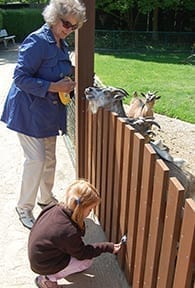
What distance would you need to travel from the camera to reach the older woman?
3171 millimetres

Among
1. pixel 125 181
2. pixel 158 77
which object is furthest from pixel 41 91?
pixel 158 77

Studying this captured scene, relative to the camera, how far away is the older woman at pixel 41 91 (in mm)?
3171

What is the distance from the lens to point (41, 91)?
3.22 m

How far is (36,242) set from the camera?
9.03ft

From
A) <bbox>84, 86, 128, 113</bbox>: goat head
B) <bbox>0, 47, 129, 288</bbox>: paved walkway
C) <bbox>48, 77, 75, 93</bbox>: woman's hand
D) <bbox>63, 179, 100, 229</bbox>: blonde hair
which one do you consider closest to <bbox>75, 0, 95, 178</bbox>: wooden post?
<bbox>84, 86, 128, 113</bbox>: goat head

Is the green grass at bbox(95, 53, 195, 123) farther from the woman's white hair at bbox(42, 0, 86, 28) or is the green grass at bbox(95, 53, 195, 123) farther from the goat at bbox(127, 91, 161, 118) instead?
the woman's white hair at bbox(42, 0, 86, 28)

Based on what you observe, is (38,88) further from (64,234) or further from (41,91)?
(64,234)

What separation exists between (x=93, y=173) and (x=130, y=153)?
1.13m

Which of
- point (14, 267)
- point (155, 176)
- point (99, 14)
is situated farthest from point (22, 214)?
point (99, 14)

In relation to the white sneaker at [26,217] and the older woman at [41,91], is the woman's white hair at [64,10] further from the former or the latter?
the white sneaker at [26,217]

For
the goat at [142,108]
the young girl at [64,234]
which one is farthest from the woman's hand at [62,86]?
the goat at [142,108]

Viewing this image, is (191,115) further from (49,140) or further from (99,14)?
(99,14)

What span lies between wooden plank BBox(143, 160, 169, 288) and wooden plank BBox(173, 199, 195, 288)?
0.26 metres

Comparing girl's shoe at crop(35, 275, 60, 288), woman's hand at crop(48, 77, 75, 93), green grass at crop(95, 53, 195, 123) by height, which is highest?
woman's hand at crop(48, 77, 75, 93)
